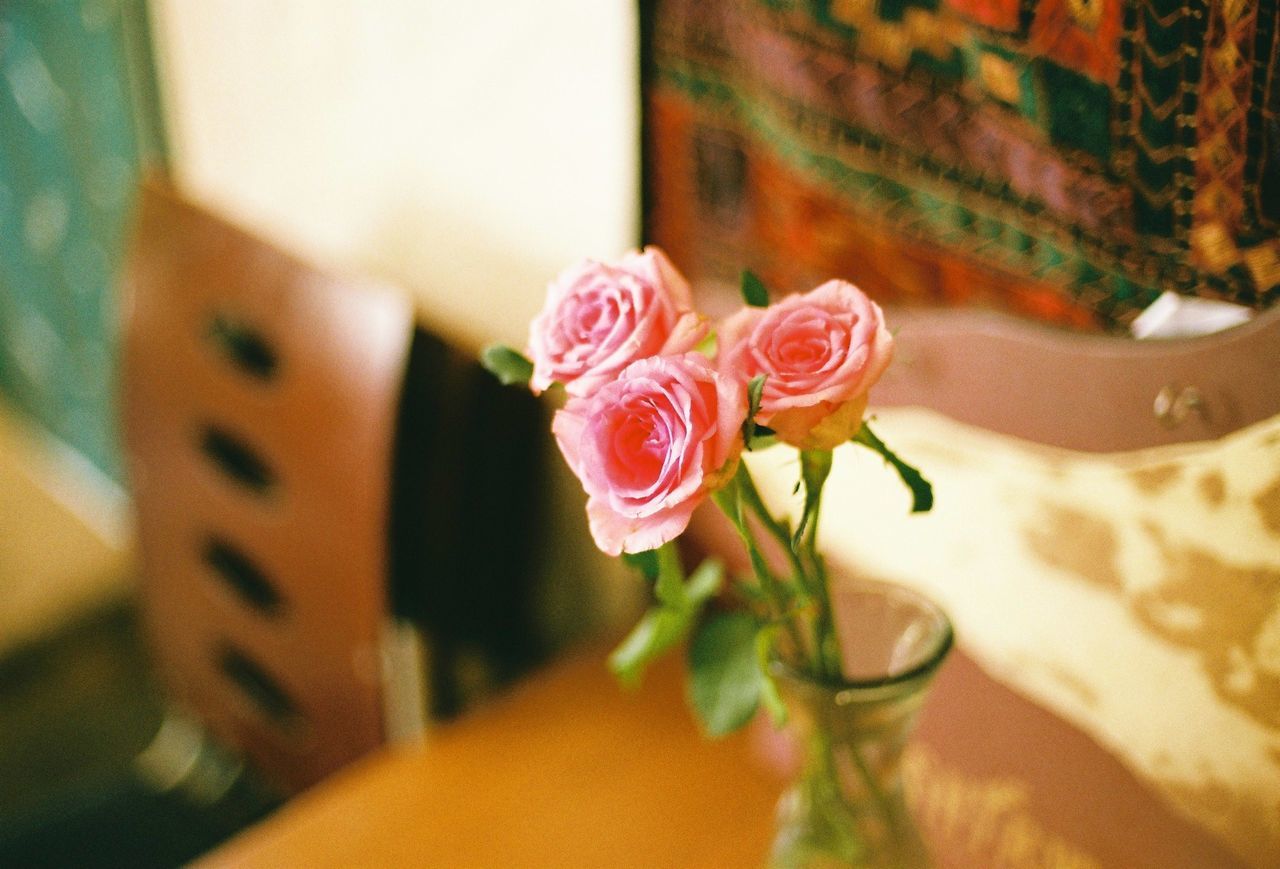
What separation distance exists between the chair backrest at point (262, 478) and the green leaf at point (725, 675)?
49 cm

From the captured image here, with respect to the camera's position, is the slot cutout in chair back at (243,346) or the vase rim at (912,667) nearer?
the vase rim at (912,667)

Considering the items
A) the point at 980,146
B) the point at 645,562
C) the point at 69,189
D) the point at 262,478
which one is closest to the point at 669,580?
the point at 645,562

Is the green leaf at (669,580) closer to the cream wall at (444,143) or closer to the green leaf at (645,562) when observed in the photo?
the green leaf at (645,562)

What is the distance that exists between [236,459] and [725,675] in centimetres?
93

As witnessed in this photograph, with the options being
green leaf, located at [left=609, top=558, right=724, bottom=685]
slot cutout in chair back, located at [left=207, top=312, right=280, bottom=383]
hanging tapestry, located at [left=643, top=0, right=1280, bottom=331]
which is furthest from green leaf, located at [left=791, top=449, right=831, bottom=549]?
slot cutout in chair back, located at [left=207, top=312, right=280, bottom=383]

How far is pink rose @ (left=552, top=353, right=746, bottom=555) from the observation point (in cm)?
41

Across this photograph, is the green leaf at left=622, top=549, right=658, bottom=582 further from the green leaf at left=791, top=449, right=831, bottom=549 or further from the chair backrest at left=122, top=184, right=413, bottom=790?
the chair backrest at left=122, top=184, right=413, bottom=790

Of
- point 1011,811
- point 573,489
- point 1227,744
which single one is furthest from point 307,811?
point 1227,744

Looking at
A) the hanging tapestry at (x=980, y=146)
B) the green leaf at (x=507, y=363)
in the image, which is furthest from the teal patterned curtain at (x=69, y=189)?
the green leaf at (x=507, y=363)

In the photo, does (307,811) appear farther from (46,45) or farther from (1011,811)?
(46,45)

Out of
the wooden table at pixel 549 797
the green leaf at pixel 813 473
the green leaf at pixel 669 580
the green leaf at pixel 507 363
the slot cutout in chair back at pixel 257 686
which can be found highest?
the green leaf at pixel 507 363

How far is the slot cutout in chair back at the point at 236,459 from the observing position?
1.16m

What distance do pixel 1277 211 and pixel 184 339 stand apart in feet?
3.47

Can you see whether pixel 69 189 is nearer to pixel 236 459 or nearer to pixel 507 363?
pixel 236 459
